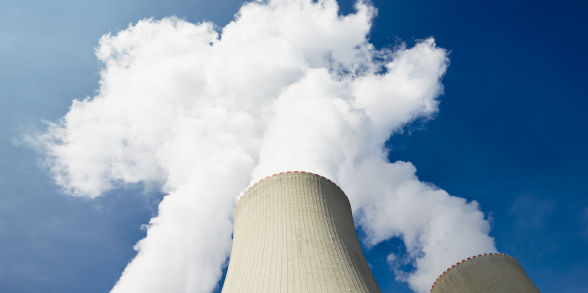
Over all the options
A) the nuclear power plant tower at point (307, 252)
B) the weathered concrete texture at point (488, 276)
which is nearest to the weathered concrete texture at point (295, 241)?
the nuclear power plant tower at point (307, 252)

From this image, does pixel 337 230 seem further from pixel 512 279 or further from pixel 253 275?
pixel 512 279

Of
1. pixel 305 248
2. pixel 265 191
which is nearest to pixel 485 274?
pixel 305 248

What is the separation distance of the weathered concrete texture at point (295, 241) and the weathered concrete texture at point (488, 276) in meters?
3.62

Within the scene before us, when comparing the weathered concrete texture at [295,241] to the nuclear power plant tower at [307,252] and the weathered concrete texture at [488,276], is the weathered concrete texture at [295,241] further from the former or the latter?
the weathered concrete texture at [488,276]

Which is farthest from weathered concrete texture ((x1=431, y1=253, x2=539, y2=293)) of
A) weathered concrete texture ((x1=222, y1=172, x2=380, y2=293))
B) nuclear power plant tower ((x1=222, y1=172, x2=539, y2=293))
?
weathered concrete texture ((x1=222, y1=172, x2=380, y2=293))

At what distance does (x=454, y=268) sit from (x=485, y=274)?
0.85 meters

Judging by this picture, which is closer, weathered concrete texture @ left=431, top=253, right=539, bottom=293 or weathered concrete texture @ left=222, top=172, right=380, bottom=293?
weathered concrete texture @ left=222, top=172, right=380, bottom=293

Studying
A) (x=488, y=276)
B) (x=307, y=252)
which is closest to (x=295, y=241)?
(x=307, y=252)

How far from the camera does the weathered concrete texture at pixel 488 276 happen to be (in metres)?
10.5

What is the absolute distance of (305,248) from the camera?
323 inches

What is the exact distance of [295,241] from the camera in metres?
8.36

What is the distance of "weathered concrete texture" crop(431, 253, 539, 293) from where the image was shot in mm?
10453

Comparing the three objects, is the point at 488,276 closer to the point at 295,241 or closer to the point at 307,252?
the point at 307,252

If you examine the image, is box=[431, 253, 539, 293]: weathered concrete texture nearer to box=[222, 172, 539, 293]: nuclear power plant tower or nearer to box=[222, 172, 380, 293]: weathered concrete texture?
box=[222, 172, 539, 293]: nuclear power plant tower
